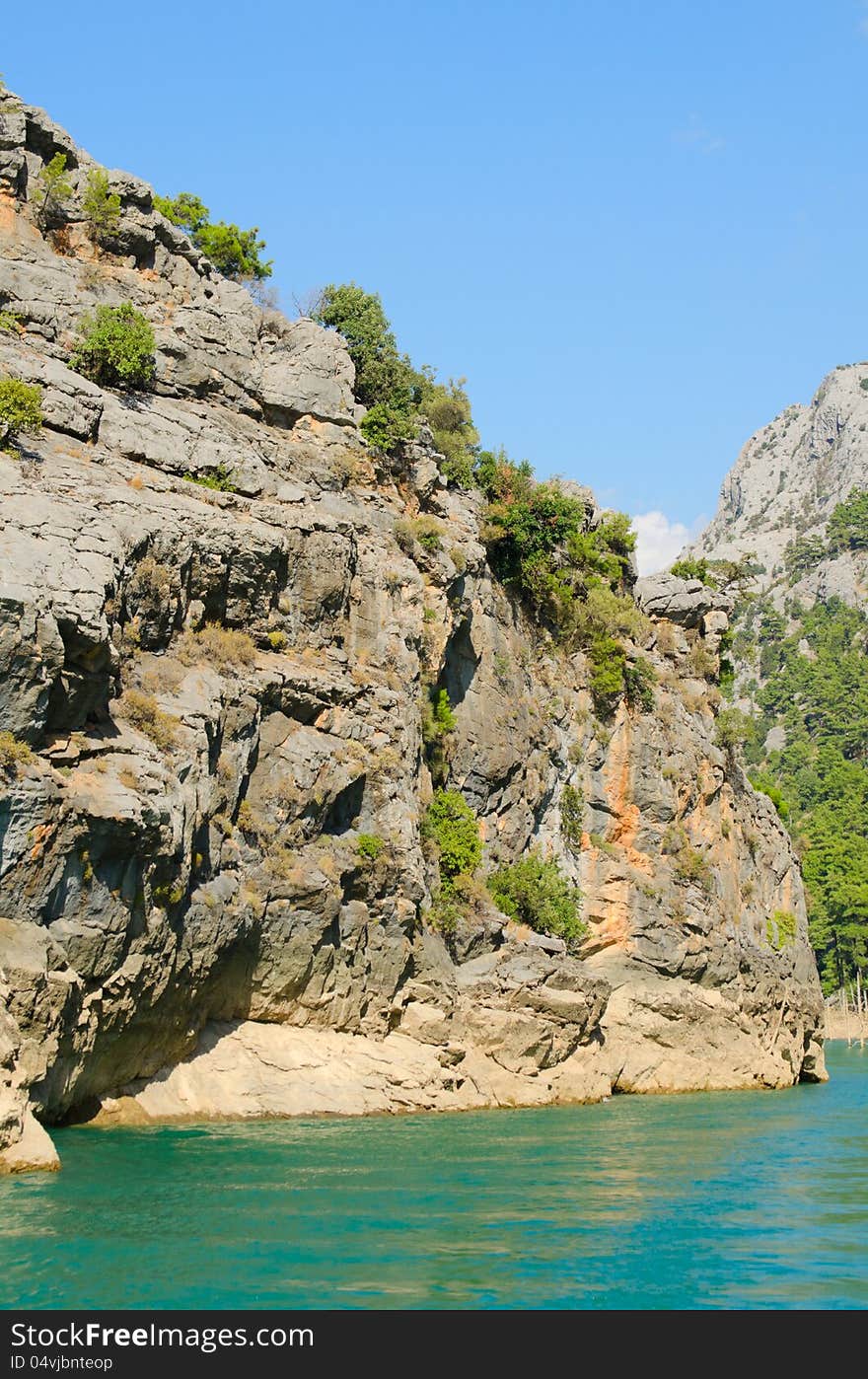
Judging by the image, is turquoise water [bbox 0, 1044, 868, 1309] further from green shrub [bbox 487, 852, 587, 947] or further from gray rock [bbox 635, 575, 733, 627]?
gray rock [bbox 635, 575, 733, 627]

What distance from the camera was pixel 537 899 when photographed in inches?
1569

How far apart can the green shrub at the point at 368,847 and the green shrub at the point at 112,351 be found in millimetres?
13133

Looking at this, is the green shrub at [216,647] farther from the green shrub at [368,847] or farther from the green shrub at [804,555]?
the green shrub at [804,555]

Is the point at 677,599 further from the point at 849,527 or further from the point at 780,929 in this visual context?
A: the point at 849,527

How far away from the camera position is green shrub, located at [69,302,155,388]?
33.3 meters

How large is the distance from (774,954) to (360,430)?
2388cm

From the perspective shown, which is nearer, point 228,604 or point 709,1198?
point 709,1198

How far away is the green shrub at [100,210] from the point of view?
3772 centimetres

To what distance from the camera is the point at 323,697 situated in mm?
32031

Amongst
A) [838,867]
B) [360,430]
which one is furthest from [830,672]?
[360,430]

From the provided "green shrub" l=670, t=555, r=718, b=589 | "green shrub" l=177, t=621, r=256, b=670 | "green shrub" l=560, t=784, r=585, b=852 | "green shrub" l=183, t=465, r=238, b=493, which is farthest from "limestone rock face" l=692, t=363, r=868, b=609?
"green shrub" l=177, t=621, r=256, b=670

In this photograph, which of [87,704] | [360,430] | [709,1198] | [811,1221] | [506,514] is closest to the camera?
[811,1221]

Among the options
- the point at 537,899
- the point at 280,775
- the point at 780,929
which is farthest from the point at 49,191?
the point at 780,929
